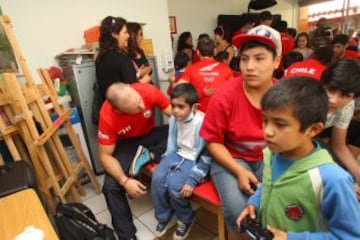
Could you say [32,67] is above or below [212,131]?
above

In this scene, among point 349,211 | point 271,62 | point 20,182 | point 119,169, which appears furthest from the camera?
point 119,169

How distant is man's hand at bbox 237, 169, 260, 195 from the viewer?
1.16 m

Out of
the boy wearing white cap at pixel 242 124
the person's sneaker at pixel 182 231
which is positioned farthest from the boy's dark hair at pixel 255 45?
the person's sneaker at pixel 182 231

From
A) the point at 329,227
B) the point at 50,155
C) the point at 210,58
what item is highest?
the point at 210,58

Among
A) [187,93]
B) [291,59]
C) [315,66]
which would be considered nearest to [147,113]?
[187,93]

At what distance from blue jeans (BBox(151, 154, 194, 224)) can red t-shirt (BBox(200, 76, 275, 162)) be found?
0.35m

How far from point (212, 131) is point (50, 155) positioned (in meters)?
1.57

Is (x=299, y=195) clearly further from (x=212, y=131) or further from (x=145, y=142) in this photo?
(x=145, y=142)

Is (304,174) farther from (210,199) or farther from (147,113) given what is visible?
(147,113)

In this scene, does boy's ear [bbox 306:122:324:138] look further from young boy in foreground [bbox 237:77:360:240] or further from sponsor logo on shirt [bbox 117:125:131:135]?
sponsor logo on shirt [bbox 117:125:131:135]

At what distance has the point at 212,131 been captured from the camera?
1.27m

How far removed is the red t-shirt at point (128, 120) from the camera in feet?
5.39

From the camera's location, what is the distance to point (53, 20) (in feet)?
7.92

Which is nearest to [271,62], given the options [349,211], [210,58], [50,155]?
[349,211]
